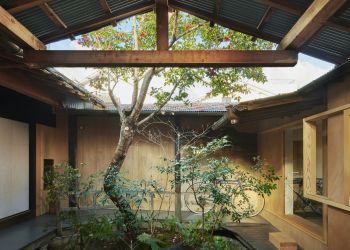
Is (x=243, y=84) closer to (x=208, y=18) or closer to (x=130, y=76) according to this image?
(x=130, y=76)

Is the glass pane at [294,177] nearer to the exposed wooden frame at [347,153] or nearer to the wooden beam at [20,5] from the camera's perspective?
the exposed wooden frame at [347,153]

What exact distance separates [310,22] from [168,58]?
1.51 metres

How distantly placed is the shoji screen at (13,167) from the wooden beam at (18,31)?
4.30m

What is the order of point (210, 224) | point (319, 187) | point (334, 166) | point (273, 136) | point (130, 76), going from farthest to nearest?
1. point (273, 136)
2. point (130, 76)
3. point (319, 187)
4. point (210, 224)
5. point (334, 166)

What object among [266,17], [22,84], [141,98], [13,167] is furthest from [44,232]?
[266,17]

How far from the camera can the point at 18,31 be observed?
3703mm

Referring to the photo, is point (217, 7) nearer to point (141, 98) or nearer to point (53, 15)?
point (53, 15)

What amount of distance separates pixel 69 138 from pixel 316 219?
23.4 feet

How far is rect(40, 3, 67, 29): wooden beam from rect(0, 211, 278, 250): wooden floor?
13.1 ft

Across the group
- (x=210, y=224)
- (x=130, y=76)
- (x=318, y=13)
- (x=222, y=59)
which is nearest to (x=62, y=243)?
(x=210, y=224)

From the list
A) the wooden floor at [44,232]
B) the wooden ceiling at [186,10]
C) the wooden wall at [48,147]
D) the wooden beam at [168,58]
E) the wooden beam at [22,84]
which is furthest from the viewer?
the wooden wall at [48,147]

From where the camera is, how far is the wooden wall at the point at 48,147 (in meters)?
9.31

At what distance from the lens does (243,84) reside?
901cm

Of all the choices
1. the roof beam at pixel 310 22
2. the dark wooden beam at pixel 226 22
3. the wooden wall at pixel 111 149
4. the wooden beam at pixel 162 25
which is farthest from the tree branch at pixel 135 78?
the roof beam at pixel 310 22
